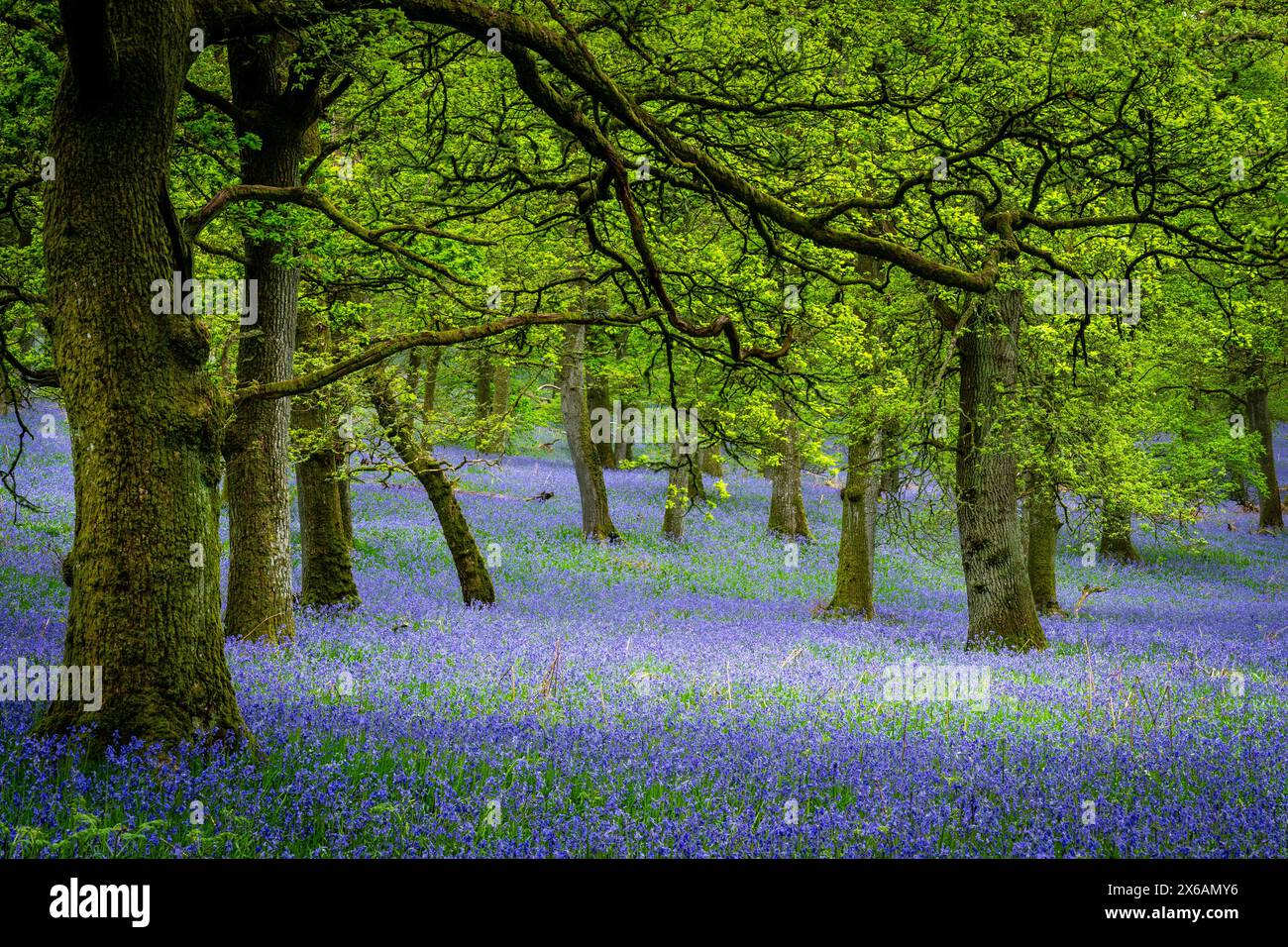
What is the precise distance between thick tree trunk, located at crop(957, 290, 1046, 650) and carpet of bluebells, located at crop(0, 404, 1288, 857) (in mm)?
785

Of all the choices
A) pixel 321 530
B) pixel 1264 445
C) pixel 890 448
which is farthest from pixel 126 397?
pixel 1264 445

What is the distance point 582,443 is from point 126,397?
62.0 ft

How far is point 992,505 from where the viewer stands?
1288 cm

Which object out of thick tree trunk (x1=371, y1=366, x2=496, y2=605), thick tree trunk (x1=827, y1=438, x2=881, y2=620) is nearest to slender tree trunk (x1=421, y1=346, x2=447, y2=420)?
thick tree trunk (x1=371, y1=366, x2=496, y2=605)

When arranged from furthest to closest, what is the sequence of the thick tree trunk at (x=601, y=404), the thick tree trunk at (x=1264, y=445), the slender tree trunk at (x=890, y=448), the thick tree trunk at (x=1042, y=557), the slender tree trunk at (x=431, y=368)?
the thick tree trunk at (x=1264, y=445) < the thick tree trunk at (x=601, y=404) < the thick tree trunk at (x=1042, y=557) < the slender tree trunk at (x=431, y=368) < the slender tree trunk at (x=890, y=448)

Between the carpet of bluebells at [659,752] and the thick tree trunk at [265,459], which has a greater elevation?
the thick tree trunk at [265,459]

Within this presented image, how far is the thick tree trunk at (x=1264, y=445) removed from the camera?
3042 centimetres

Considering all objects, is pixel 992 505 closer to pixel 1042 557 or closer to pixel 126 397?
pixel 1042 557

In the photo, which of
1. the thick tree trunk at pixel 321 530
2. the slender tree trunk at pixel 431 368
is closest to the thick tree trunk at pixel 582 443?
the slender tree trunk at pixel 431 368

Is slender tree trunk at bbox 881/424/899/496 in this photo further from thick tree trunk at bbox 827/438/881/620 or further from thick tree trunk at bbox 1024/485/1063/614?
thick tree trunk at bbox 1024/485/1063/614

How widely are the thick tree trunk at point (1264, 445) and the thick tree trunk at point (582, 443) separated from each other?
20715mm

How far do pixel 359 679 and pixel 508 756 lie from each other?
2610 mm

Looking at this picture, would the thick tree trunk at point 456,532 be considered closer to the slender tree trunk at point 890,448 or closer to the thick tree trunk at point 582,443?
the thick tree trunk at point 582,443
